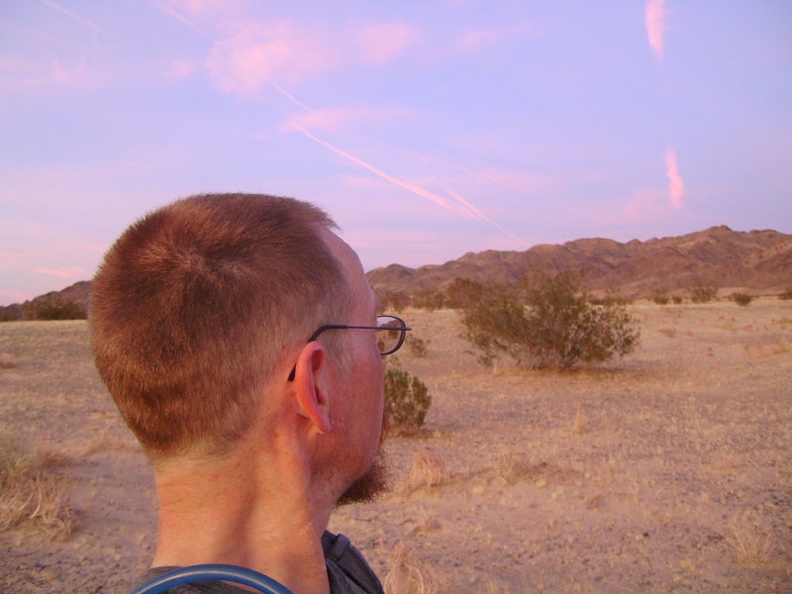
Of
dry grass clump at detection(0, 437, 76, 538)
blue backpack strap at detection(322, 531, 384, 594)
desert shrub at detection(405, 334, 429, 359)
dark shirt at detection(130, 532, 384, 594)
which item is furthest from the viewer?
desert shrub at detection(405, 334, 429, 359)

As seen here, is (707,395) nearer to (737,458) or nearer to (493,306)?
(737,458)

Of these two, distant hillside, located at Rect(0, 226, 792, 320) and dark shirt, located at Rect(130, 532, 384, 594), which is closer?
dark shirt, located at Rect(130, 532, 384, 594)

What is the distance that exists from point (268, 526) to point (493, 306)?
649 inches

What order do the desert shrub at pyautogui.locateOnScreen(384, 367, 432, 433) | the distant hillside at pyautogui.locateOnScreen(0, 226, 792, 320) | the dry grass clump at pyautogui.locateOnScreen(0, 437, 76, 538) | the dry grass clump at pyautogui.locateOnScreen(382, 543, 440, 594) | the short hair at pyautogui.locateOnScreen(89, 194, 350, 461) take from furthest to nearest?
1. the distant hillside at pyautogui.locateOnScreen(0, 226, 792, 320)
2. the desert shrub at pyautogui.locateOnScreen(384, 367, 432, 433)
3. the dry grass clump at pyautogui.locateOnScreen(0, 437, 76, 538)
4. the dry grass clump at pyautogui.locateOnScreen(382, 543, 440, 594)
5. the short hair at pyautogui.locateOnScreen(89, 194, 350, 461)

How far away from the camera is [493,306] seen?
1758cm

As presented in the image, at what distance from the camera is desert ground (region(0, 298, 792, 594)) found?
4.83m

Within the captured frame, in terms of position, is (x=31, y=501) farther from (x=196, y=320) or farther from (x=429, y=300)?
(x=429, y=300)

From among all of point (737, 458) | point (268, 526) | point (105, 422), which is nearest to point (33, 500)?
point (268, 526)

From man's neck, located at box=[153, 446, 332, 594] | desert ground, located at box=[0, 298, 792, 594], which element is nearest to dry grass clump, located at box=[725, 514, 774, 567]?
desert ground, located at box=[0, 298, 792, 594]

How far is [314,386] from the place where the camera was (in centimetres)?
133

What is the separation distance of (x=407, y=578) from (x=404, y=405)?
20.3 ft

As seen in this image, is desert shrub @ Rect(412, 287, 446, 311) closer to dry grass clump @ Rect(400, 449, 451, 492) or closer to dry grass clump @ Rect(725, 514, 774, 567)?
dry grass clump @ Rect(400, 449, 451, 492)

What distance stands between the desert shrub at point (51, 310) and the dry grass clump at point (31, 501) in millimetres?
31422

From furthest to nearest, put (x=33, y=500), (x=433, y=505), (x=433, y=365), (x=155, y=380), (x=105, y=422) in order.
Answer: (x=433, y=365), (x=105, y=422), (x=433, y=505), (x=33, y=500), (x=155, y=380)
